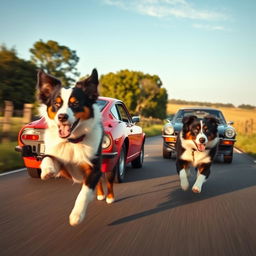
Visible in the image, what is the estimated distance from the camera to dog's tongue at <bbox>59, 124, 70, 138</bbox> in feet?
14.4

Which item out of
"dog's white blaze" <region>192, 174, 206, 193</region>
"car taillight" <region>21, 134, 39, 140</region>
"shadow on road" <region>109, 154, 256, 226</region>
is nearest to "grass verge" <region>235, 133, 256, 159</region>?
"shadow on road" <region>109, 154, 256, 226</region>

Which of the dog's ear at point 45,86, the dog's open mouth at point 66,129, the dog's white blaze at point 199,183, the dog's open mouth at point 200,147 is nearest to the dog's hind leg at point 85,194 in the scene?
the dog's open mouth at point 66,129

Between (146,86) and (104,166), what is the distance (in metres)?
67.3

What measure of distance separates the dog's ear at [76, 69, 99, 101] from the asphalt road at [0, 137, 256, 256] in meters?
1.55

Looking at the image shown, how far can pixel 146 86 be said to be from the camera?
73.2m

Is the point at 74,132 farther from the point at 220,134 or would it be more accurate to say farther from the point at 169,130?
the point at 220,134

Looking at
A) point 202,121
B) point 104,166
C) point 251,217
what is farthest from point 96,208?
point 202,121

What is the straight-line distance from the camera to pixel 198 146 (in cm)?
728

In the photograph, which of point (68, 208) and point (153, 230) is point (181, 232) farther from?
point (68, 208)

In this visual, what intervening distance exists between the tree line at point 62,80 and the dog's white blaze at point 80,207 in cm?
119

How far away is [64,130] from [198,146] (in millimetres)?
3511

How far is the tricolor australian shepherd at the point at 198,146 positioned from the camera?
23.5 feet

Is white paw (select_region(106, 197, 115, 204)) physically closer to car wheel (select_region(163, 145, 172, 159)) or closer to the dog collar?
the dog collar

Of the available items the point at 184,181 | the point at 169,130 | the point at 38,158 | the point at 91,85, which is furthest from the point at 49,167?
the point at 169,130
